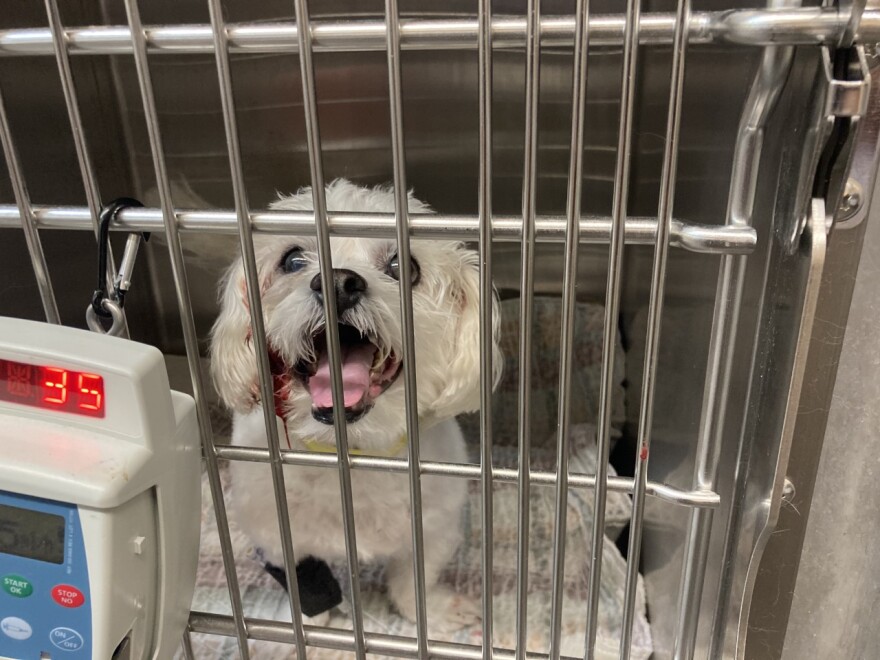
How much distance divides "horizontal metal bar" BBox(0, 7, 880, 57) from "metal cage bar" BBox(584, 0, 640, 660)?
0.09ft

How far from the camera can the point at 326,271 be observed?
0.52 meters

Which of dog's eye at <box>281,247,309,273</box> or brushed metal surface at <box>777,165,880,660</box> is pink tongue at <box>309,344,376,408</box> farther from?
brushed metal surface at <box>777,165,880,660</box>

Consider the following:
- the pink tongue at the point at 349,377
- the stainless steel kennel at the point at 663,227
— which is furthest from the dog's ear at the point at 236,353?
the stainless steel kennel at the point at 663,227

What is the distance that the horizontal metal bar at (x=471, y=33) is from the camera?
41 cm

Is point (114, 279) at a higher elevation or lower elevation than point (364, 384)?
higher

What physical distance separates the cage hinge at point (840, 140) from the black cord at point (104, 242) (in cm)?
49

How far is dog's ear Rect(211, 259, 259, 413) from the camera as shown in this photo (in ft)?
2.82

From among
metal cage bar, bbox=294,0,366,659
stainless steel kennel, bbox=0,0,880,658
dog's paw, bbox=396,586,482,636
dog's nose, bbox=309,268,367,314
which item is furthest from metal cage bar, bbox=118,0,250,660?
dog's paw, bbox=396,586,482,636

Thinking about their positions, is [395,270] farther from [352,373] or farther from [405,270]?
[405,270]

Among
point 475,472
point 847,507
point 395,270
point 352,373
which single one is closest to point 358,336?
point 352,373

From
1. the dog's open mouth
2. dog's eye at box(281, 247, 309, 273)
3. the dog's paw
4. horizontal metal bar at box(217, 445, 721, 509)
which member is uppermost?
dog's eye at box(281, 247, 309, 273)

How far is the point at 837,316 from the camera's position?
53cm

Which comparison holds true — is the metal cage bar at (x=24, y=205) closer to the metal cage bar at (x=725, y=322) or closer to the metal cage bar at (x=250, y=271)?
the metal cage bar at (x=250, y=271)

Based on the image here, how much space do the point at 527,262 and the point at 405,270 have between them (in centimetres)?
9
